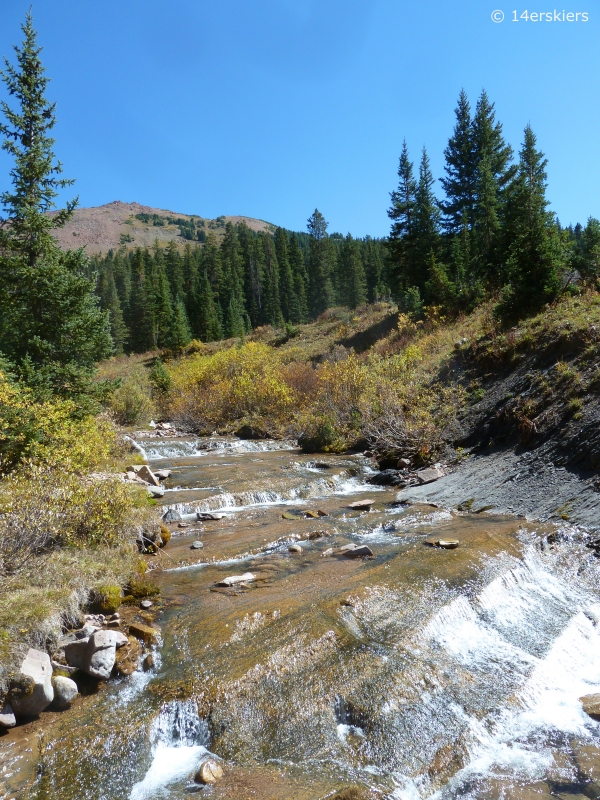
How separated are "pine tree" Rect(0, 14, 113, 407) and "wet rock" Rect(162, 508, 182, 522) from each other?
4.03 m

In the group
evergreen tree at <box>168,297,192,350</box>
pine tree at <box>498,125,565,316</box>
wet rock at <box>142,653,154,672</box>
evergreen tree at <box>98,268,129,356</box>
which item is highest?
evergreen tree at <box>98,268,129,356</box>

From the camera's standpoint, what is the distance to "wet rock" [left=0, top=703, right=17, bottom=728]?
4691mm

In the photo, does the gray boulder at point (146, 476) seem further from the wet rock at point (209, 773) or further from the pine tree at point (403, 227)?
the pine tree at point (403, 227)

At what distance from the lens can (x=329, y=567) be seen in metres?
8.36

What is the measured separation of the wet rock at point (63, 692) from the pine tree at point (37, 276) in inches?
350

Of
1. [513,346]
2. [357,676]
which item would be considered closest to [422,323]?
[513,346]

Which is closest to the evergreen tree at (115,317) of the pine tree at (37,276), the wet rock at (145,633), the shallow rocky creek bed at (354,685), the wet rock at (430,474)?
the pine tree at (37,276)

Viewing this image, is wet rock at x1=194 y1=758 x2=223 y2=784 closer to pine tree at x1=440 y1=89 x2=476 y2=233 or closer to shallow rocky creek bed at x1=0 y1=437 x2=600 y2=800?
shallow rocky creek bed at x1=0 y1=437 x2=600 y2=800

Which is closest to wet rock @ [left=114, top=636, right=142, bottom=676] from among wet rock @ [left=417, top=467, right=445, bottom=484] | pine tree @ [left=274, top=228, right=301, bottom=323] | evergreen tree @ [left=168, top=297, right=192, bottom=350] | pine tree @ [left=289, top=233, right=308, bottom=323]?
wet rock @ [left=417, top=467, right=445, bottom=484]

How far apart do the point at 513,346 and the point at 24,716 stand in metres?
16.3

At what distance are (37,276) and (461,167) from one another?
32.3 meters

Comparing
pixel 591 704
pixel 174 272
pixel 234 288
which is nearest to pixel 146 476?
pixel 591 704

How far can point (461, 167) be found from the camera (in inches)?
1401

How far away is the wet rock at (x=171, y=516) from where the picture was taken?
11.4 m
